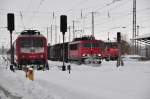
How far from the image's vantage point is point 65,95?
11891 mm

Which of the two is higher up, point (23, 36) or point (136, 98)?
point (23, 36)

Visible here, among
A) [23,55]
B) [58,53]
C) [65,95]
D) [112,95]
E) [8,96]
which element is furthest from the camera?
[58,53]

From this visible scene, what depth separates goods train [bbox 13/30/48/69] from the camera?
3228cm

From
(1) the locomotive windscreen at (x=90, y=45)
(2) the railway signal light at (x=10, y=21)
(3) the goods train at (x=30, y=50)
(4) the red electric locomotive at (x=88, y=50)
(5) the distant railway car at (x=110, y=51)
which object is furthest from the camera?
(5) the distant railway car at (x=110, y=51)

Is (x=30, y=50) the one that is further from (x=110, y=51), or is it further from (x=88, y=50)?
(x=110, y=51)

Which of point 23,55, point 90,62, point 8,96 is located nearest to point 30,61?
point 23,55

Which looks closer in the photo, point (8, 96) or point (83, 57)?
point (8, 96)

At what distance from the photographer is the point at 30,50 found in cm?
3244

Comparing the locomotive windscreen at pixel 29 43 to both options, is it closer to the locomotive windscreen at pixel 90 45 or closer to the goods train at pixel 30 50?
the goods train at pixel 30 50

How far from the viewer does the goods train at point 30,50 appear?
32.3m

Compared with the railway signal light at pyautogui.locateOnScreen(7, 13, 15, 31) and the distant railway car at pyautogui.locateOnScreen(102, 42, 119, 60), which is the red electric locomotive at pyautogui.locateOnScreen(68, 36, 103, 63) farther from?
the distant railway car at pyautogui.locateOnScreen(102, 42, 119, 60)

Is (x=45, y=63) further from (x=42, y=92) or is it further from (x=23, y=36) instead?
(x=42, y=92)

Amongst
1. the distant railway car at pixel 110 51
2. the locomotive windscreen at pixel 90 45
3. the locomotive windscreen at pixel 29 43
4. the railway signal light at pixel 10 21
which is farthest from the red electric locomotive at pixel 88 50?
the distant railway car at pixel 110 51

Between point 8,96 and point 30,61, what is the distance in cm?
1838
